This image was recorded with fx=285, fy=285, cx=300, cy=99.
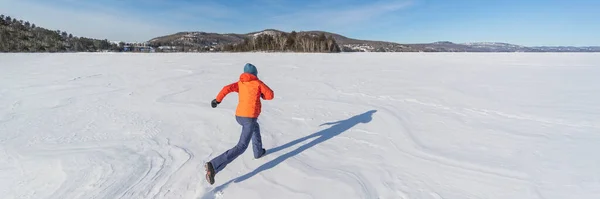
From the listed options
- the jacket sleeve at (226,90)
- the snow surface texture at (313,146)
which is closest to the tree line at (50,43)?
the snow surface texture at (313,146)

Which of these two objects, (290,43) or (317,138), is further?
(290,43)

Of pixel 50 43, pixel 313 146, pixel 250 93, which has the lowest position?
pixel 313 146

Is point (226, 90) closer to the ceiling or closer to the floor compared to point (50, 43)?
closer to the floor

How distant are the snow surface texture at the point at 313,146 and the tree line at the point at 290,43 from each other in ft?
174

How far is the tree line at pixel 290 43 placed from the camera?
6045 centimetres

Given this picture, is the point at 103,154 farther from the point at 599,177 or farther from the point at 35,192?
the point at 599,177

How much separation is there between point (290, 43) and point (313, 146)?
6183 cm

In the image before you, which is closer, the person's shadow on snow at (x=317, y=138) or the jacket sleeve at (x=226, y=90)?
the jacket sleeve at (x=226, y=90)

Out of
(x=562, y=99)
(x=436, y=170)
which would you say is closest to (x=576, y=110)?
(x=562, y=99)

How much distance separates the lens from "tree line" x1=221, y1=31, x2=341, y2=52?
60453 mm

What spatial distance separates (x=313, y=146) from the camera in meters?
4.11

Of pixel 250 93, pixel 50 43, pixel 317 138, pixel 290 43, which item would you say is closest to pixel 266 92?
pixel 250 93

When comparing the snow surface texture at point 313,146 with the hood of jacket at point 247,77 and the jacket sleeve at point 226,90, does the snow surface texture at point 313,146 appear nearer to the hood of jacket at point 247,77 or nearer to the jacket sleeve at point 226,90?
the jacket sleeve at point 226,90

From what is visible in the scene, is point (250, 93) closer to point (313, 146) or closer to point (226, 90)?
point (226, 90)
